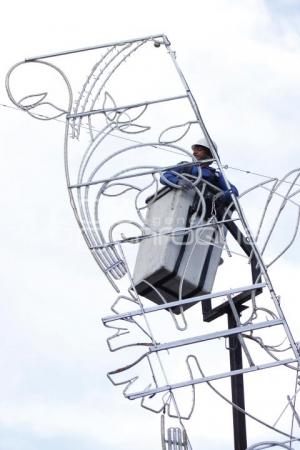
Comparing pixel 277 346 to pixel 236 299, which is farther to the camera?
pixel 236 299

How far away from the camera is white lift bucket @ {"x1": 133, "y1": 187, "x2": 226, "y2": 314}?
1270 cm

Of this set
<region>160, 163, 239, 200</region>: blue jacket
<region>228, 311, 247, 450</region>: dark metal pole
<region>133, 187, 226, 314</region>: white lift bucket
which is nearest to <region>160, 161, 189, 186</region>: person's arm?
<region>160, 163, 239, 200</region>: blue jacket

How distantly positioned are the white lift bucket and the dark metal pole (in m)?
0.55

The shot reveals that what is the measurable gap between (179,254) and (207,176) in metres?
0.76

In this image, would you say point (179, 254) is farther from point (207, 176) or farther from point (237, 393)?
point (237, 393)

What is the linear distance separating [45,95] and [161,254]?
1801 millimetres

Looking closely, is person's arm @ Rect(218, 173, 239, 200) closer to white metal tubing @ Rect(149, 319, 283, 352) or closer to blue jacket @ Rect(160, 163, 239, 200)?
blue jacket @ Rect(160, 163, 239, 200)

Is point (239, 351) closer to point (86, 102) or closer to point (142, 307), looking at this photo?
point (142, 307)

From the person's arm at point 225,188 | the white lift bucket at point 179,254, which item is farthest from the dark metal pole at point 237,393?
the person's arm at point 225,188

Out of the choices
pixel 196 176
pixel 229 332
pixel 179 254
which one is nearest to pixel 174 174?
pixel 196 176

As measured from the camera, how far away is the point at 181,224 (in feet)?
41.8

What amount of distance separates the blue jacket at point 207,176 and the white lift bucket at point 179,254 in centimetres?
17

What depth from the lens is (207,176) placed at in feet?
41.8

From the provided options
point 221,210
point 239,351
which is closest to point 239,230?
point 221,210
